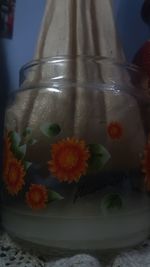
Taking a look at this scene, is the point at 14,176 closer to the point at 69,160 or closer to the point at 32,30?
the point at 69,160

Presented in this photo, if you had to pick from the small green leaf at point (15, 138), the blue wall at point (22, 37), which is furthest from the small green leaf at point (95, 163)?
the blue wall at point (22, 37)

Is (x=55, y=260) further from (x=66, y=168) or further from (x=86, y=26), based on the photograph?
(x=86, y=26)

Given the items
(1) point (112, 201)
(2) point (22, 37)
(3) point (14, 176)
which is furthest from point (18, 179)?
(2) point (22, 37)

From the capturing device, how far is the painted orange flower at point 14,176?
0.40 m

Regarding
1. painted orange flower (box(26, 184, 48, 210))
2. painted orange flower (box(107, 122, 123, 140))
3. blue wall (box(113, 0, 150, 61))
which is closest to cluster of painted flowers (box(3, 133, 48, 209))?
painted orange flower (box(26, 184, 48, 210))

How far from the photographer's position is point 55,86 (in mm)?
418

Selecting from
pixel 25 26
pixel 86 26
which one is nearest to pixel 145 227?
pixel 86 26

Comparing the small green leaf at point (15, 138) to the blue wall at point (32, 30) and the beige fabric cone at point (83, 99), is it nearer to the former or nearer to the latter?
the beige fabric cone at point (83, 99)

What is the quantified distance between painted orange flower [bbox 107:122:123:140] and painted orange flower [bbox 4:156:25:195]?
0.39 feet

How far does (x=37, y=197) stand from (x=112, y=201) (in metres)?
0.09

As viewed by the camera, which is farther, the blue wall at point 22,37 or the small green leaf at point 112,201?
the blue wall at point 22,37

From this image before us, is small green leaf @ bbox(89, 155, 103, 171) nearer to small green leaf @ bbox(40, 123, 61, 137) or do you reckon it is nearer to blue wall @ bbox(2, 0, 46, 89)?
small green leaf @ bbox(40, 123, 61, 137)

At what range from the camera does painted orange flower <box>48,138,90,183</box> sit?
37 cm

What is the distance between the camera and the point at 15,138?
0.42 metres
